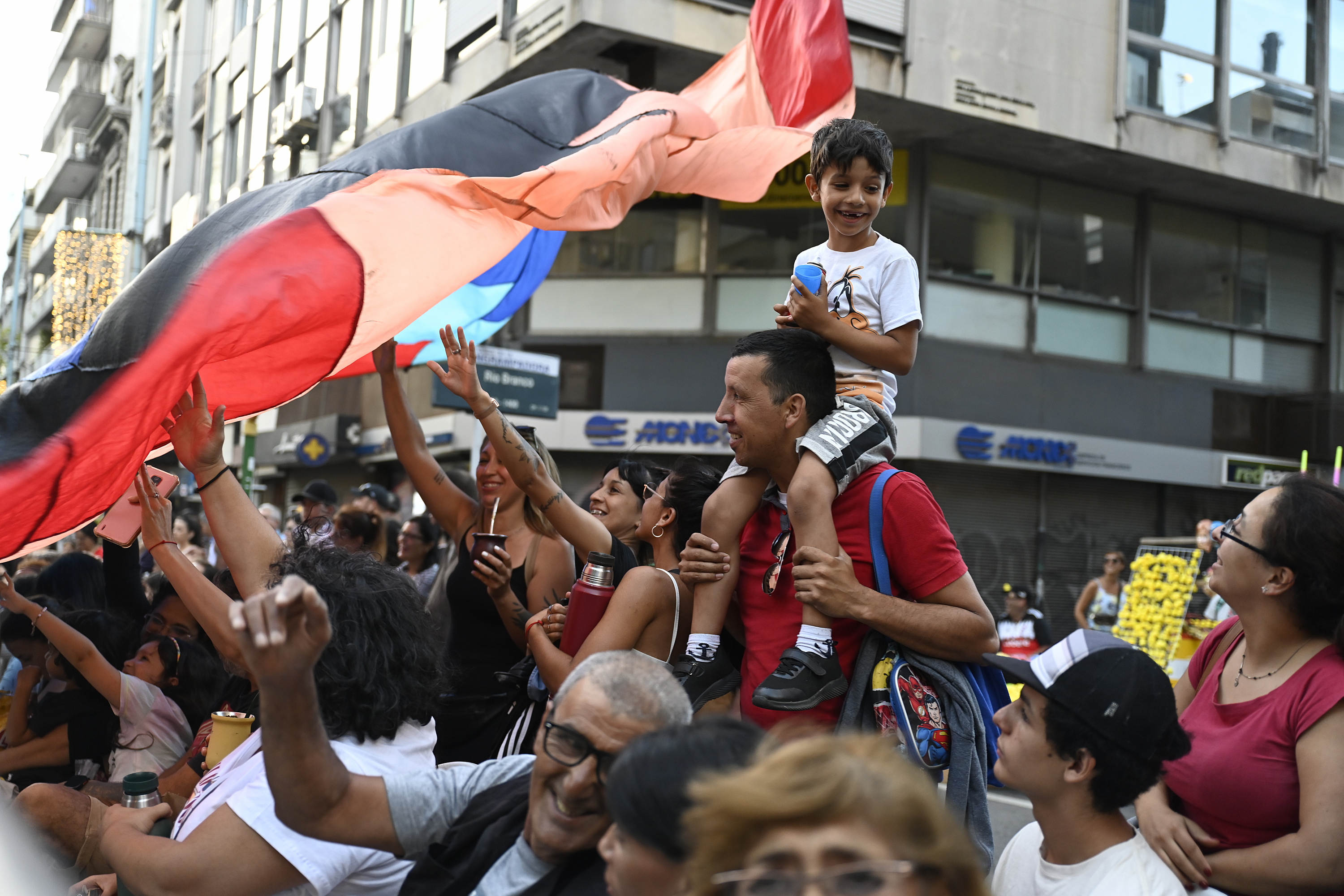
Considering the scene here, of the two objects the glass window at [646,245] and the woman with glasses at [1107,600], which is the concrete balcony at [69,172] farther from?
the woman with glasses at [1107,600]

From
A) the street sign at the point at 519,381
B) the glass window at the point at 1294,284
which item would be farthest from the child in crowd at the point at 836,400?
the glass window at the point at 1294,284

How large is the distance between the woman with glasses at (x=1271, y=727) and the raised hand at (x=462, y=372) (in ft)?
8.21

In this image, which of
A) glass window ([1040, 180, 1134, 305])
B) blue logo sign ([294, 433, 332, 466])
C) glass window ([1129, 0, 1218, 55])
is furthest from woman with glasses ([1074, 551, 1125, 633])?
blue logo sign ([294, 433, 332, 466])

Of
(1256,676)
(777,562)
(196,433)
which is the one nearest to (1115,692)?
(1256,676)

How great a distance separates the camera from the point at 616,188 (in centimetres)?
450

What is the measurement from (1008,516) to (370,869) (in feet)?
52.6

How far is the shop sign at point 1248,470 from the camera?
19.2m

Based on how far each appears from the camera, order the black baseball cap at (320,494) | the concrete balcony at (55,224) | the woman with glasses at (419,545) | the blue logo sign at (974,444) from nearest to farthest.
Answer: the woman with glasses at (419,545) < the black baseball cap at (320,494) < the blue logo sign at (974,444) < the concrete balcony at (55,224)

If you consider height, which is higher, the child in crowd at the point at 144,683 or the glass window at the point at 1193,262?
the glass window at the point at 1193,262

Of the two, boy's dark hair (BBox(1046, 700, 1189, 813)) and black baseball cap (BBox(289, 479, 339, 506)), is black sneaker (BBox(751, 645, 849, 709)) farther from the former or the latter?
black baseball cap (BBox(289, 479, 339, 506))

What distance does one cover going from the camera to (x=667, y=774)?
1935 mm

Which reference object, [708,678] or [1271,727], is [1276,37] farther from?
[708,678]

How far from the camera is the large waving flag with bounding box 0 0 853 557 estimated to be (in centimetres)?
328

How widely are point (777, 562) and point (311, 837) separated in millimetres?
1393
